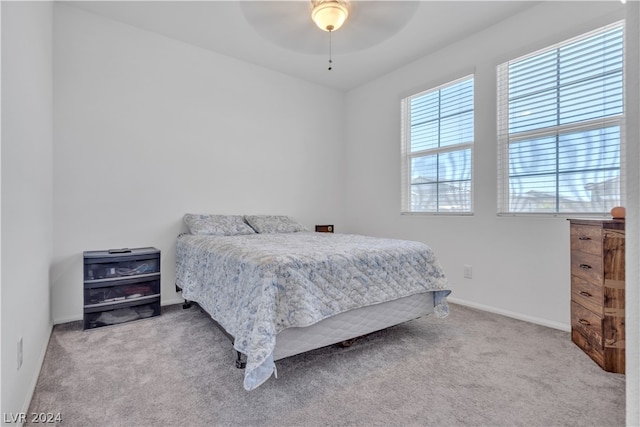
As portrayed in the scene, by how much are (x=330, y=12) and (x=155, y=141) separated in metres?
2.13

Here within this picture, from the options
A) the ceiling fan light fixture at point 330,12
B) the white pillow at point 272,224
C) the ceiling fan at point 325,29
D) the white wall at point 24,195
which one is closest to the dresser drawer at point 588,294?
the ceiling fan at point 325,29

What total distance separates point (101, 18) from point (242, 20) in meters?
1.29

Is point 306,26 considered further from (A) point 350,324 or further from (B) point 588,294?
(B) point 588,294

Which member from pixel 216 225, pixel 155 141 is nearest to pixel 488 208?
pixel 216 225

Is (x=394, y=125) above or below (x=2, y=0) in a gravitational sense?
above

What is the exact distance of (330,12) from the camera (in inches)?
80.7

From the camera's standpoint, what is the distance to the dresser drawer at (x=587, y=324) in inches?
74.8

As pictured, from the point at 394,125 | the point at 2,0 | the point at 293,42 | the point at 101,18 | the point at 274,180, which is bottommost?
the point at 274,180

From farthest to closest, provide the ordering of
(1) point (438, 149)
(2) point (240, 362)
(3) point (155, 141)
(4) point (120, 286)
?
(1) point (438, 149)
(3) point (155, 141)
(4) point (120, 286)
(2) point (240, 362)

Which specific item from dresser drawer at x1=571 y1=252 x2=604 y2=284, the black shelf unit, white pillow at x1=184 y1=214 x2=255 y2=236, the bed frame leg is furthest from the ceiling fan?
the bed frame leg

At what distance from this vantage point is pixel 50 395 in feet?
5.15

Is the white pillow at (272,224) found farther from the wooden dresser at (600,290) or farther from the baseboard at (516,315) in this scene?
the wooden dresser at (600,290)

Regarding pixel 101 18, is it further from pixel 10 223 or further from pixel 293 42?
pixel 10 223

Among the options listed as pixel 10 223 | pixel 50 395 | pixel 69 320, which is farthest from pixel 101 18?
pixel 50 395
